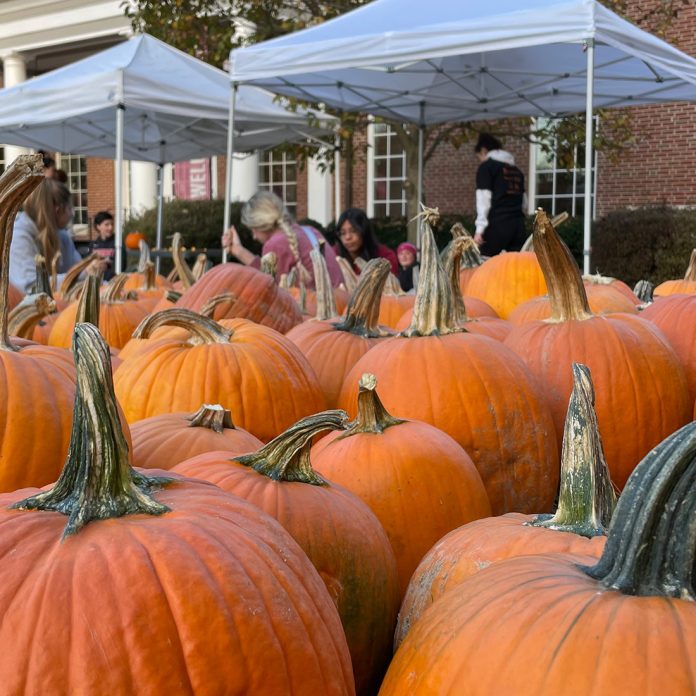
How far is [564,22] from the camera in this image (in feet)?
19.0

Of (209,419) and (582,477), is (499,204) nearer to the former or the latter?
(209,419)

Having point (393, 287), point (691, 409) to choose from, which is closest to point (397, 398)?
point (691, 409)

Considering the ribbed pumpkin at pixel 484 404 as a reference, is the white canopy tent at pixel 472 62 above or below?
above

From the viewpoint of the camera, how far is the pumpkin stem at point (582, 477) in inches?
53.0

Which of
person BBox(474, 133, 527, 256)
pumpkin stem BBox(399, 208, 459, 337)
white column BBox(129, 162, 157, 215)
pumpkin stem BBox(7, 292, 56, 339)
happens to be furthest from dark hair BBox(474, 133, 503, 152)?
white column BBox(129, 162, 157, 215)

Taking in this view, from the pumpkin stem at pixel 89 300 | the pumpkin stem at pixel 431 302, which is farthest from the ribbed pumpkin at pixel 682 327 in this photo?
the pumpkin stem at pixel 89 300

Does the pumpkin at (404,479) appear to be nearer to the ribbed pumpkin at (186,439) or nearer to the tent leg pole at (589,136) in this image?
the ribbed pumpkin at (186,439)

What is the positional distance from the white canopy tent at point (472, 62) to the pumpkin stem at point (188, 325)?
3.36m

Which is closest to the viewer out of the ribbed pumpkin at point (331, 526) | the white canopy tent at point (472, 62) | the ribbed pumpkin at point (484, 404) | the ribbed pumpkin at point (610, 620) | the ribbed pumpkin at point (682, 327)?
the ribbed pumpkin at point (610, 620)

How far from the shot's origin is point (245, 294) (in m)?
3.43

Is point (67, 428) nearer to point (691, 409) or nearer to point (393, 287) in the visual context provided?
point (691, 409)

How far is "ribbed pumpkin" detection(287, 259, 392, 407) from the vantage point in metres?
2.85

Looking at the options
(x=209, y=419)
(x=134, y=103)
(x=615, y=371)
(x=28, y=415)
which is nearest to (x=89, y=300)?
(x=209, y=419)

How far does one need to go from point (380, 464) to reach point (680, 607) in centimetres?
95
